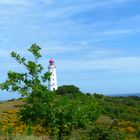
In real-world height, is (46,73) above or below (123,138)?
above

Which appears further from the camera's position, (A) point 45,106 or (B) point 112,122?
(B) point 112,122

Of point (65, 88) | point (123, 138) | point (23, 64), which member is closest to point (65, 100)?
→ point (23, 64)

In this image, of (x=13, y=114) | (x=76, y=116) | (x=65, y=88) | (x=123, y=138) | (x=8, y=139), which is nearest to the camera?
(x=76, y=116)

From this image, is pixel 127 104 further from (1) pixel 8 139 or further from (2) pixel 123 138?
(1) pixel 8 139

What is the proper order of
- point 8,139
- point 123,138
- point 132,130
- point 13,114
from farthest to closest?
point 13,114, point 132,130, point 123,138, point 8,139

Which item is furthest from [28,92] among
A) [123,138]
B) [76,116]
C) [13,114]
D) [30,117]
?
[13,114]

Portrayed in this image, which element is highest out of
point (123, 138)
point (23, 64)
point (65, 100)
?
point (23, 64)

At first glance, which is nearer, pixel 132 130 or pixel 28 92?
pixel 28 92

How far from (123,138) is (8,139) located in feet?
21.3

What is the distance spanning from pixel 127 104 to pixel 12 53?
36.4 meters

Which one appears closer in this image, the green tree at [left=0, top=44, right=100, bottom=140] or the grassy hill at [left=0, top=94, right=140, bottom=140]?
the green tree at [left=0, top=44, right=100, bottom=140]

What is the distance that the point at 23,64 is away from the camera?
18.2 metres

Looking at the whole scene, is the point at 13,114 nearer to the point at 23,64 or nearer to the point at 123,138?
the point at 123,138

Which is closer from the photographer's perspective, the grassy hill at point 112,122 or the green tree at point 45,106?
the green tree at point 45,106
